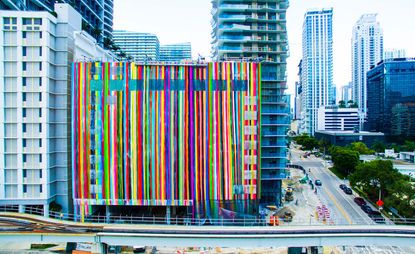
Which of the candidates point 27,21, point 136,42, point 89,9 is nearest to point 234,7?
point 27,21

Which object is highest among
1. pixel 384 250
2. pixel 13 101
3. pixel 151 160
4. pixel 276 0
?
pixel 276 0

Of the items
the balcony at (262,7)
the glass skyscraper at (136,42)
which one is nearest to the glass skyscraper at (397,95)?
the balcony at (262,7)

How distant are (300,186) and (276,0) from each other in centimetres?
3548

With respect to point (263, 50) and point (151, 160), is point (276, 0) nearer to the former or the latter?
point (263, 50)

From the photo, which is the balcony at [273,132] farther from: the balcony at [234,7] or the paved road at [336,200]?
the balcony at [234,7]

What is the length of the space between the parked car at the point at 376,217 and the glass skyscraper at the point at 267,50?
509 inches

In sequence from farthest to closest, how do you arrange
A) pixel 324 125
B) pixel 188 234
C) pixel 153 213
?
pixel 324 125 < pixel 153 213 < pixel 188 234

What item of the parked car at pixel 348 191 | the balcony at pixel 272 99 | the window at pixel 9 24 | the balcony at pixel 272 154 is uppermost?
the window at pixel 9 24

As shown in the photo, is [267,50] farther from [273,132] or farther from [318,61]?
[318,61]

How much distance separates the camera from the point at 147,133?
3928 centimetres

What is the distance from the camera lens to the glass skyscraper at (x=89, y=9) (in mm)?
50953

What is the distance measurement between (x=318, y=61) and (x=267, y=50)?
452 ft

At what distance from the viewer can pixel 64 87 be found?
40.2 meters

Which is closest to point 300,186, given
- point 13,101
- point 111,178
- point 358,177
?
point 358,177
